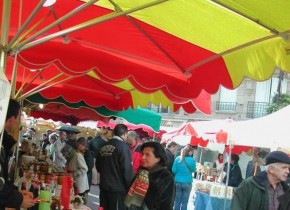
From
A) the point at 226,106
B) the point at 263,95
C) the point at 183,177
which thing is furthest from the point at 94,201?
the point at 263,95

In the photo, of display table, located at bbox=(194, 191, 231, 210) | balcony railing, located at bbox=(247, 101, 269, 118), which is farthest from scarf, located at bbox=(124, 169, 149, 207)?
balcony railing, located at bbox=(247, 101, 269, 118)

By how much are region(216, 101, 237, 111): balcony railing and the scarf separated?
3462 centimetres

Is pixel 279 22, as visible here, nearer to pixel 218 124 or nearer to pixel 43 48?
pixel 43 48

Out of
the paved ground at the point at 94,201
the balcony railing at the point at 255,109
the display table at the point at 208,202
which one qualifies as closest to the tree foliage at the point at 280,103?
the balcony railing at the point at 255,109

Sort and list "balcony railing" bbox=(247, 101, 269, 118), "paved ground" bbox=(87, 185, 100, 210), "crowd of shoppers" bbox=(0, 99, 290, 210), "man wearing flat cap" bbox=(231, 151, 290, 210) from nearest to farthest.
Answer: "crowd of shoppers" bbox=(0, 99, 290, 210) → "man wearing flat cap" bbox=(231, 151, 290, 210) → "paved ground" bbox=(87, 185, 100, 210) → "balcony railing" bbox=(247, 101, 269, 118)

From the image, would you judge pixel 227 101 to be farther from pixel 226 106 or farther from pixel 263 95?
pixel 263 95

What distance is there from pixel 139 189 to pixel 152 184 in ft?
0.51

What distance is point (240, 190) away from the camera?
4.48 m

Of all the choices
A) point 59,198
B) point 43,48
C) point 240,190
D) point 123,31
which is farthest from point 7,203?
point 240,190

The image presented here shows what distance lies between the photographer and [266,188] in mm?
4504

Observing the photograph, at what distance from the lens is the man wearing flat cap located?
4.45 metres

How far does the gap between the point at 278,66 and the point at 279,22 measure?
72cm

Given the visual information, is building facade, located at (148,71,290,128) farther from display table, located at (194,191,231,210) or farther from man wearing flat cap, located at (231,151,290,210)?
man wearing flat cap, located at (231,151,290,210)

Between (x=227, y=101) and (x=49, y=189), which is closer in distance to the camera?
(x=49, y=189)
